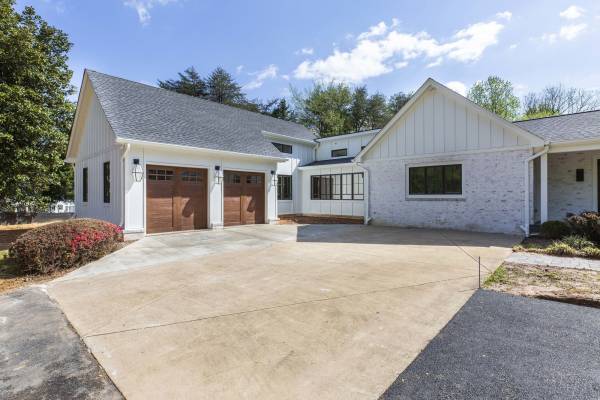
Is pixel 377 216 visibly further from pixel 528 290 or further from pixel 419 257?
pixel 528 290

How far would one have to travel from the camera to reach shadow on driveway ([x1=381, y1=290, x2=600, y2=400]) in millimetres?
2295

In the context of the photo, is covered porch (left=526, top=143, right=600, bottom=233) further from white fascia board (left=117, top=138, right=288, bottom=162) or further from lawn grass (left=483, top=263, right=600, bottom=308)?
white fascia board (left=117, top=138, right=288, bottom=162)

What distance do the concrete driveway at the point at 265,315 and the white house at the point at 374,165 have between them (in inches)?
143

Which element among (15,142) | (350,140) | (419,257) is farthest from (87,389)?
(350,140)

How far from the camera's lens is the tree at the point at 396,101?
3578 cm

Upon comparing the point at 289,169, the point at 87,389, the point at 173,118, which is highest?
the point at 173,118

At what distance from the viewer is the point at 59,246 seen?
623 centimetres

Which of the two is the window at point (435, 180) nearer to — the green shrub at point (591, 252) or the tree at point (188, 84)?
the green shrub at point (591, 252)

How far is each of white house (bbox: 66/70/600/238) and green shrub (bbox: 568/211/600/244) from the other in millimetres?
1611

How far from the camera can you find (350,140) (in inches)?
814

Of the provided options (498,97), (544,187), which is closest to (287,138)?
(544,187)

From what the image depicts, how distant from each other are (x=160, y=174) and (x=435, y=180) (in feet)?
34.8

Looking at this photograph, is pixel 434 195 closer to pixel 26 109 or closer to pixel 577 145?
pixel 577 145

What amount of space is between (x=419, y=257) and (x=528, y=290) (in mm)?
2581
